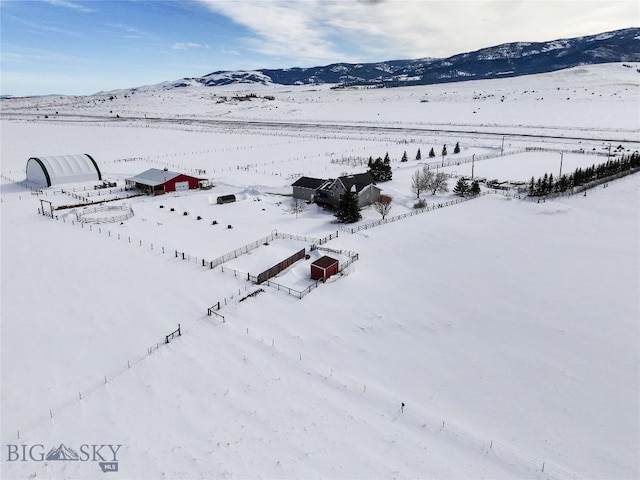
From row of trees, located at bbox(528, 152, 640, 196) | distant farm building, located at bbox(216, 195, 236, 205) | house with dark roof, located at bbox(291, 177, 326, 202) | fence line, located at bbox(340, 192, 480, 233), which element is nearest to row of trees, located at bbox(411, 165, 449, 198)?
fence line, located at bbox(340, 192, 480, 233)

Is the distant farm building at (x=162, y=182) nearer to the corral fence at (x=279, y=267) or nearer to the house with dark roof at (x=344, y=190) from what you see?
the house with dark roof at (x=344, y=190)

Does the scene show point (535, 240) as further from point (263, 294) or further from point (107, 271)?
point (107, 271)

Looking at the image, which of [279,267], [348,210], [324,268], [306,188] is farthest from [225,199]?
[324,268]

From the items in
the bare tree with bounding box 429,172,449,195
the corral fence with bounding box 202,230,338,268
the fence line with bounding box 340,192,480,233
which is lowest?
the corral fence with bounding box 202,230,338,268

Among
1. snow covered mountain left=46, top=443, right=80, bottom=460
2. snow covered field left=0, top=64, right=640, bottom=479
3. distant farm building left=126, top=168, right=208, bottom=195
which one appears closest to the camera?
snow covered mountain left=46, top=443, right=80, bottom=460

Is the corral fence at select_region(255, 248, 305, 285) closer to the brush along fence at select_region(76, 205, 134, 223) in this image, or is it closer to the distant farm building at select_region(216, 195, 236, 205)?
the distant farm building at select_region(216, 195, 236, 205)

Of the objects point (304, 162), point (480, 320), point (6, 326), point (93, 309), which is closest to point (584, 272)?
point (480, 320)

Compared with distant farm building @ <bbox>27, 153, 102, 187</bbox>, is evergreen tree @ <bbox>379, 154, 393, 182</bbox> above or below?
below

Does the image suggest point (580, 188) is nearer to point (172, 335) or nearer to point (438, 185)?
point (438, 185)
